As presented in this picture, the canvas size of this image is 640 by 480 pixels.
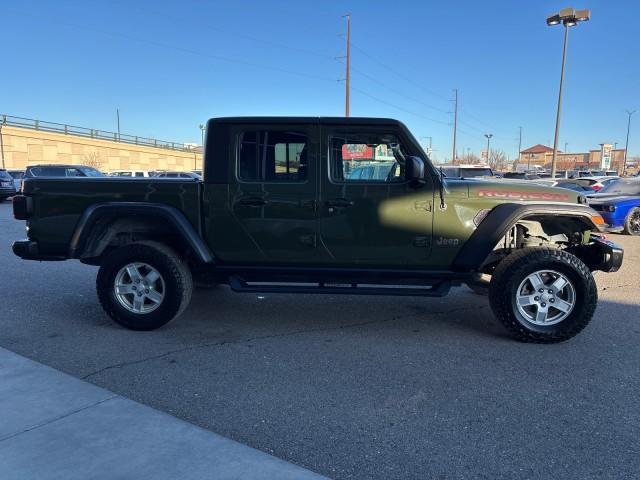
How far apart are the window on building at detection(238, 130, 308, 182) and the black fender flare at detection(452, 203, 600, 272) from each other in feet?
5.87

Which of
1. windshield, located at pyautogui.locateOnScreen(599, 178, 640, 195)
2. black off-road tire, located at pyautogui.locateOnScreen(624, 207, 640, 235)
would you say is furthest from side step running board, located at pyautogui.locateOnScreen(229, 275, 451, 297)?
windshield, located at pyautogui.locateOnScreen(599, 178, 640, 195)

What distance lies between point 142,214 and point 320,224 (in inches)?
67.9

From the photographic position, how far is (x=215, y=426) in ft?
10.0

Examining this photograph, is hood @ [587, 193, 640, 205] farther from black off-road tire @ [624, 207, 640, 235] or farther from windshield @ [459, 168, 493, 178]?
windshield @ [459, 168, 493, 178]

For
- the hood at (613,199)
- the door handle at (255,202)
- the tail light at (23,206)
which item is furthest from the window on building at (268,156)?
the hood at (613,199)

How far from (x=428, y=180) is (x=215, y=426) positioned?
2.84 metres

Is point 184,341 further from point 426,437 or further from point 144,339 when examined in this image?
point 426,437

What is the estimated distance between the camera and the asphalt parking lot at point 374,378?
9.21 feet

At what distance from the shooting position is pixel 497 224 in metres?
4.54

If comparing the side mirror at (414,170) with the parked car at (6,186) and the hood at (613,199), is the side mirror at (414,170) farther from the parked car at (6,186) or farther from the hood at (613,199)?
the parked car at (6,186)

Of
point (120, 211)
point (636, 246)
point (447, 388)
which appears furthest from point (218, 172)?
point (636, 246)

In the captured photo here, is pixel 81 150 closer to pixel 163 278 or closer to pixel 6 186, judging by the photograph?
pixel 6 186

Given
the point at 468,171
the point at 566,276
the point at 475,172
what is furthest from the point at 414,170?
the point at 475,172

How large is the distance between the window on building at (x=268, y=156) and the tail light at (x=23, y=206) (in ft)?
6.93
